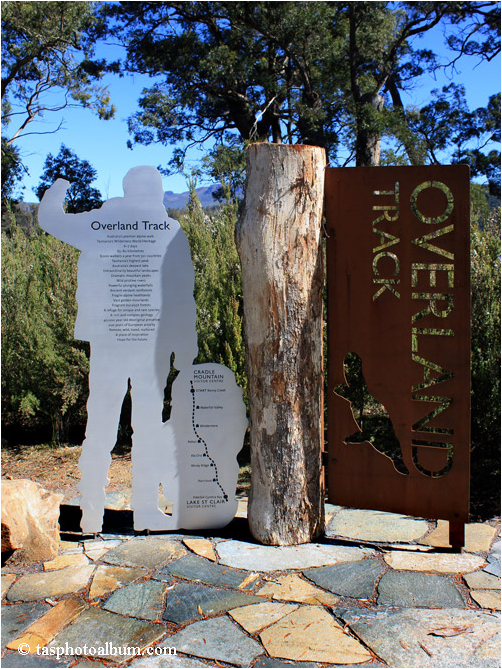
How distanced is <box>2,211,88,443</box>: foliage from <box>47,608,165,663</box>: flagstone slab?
326cm

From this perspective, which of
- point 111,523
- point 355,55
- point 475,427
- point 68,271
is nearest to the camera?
point 111,523

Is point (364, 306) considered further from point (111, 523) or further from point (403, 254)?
point (111, 523)

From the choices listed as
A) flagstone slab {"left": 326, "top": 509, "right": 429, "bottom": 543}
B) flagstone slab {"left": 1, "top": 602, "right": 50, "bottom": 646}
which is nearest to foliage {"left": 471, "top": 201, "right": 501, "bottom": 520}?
flagstone slab {"left": 326, "top": 509, "right": 429, "bottom": 543}

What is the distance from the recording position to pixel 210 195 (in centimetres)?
1914

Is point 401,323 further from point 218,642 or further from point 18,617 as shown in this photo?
point 18,617

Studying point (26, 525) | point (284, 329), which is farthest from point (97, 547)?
point (284, 329)

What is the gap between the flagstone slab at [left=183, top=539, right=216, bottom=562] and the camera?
3535 mm

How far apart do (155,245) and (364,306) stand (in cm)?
133

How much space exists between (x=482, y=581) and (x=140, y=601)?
177cm

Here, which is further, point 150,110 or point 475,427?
point 150,110

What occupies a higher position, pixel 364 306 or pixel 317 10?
pixel 317 10

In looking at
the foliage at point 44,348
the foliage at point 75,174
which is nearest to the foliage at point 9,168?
the foliage at point 75,174

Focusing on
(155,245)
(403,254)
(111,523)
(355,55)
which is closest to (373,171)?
(403,254)

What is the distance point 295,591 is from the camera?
10.2 feet
